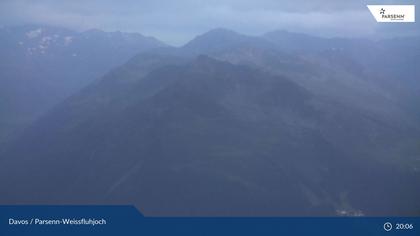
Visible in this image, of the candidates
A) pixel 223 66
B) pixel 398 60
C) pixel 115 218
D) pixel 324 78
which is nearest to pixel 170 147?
pixel 115 218

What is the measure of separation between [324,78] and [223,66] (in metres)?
36.7

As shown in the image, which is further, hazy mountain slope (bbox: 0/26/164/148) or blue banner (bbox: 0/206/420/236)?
hazy mountain slope (bbox: 0/26/164/148)

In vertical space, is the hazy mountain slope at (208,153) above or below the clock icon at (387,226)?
above

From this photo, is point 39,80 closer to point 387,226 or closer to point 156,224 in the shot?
point 156,224

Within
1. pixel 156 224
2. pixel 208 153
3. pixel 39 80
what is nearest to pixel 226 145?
pixel 208 153

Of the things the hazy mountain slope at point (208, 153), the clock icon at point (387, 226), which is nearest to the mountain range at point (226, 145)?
the hazy mountain slope at point (208, 153)

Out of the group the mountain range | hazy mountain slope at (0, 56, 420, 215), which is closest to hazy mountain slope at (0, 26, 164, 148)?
the mountain range

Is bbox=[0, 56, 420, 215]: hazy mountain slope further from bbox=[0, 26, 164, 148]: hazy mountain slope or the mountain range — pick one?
bbox=[0, 26, 164, 148]: hazy mountain slope

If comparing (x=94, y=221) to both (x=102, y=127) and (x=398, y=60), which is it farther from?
(x=398, y=60)

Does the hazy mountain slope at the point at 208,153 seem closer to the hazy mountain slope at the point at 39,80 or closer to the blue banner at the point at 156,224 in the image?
the blue banner at the point at 156,224

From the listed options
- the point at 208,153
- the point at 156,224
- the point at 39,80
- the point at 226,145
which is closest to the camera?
the point at 156,224

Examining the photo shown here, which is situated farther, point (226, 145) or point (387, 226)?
point (226, 145)

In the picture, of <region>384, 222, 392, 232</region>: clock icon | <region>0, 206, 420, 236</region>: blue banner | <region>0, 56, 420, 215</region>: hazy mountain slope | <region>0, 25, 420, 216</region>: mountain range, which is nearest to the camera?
<region>0, 206, 420, 236</region>: blue banner

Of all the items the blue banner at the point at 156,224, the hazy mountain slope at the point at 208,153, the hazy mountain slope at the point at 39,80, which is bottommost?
the blue banner at the point at 156,224
